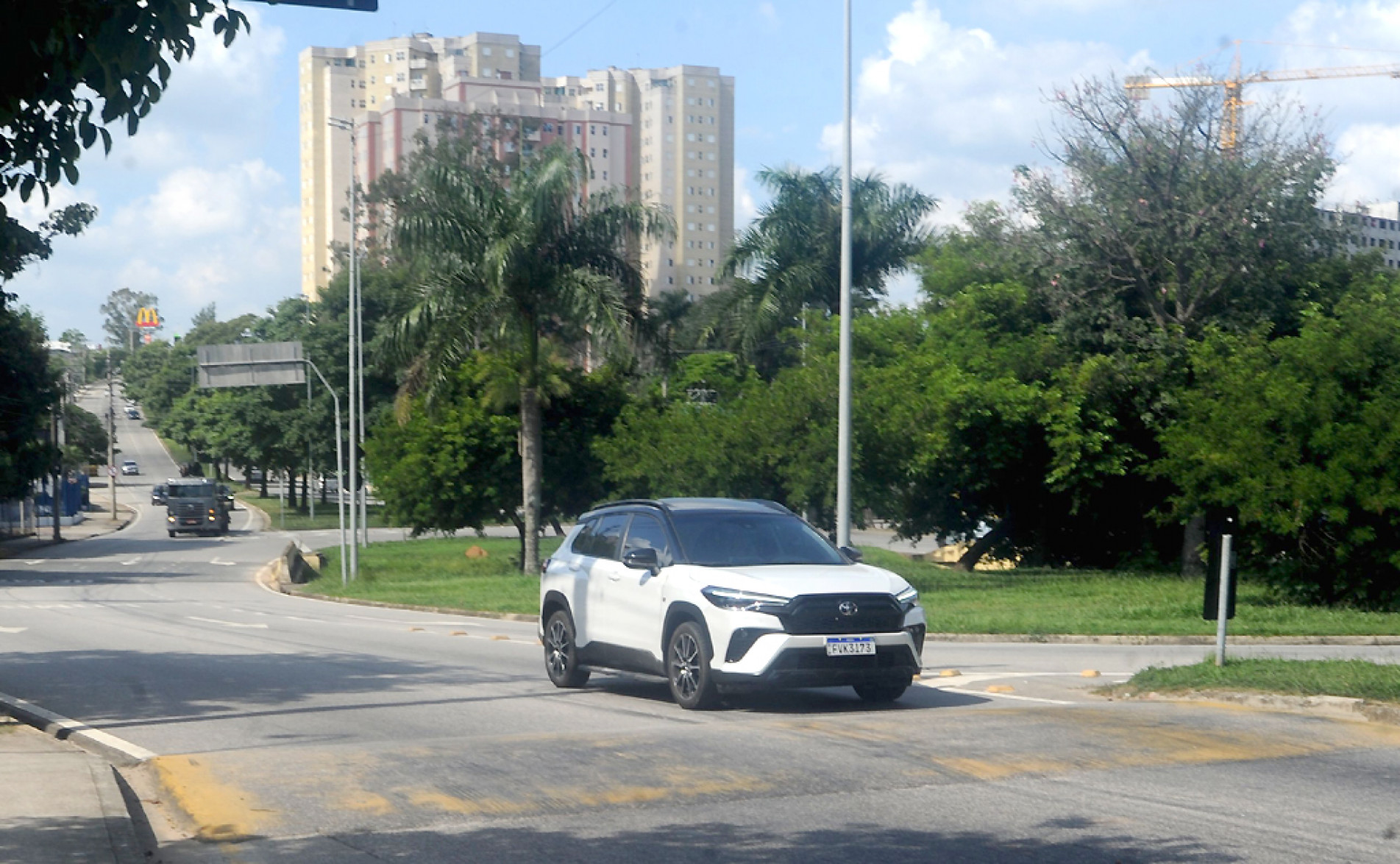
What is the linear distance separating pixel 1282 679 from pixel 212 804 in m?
8.26

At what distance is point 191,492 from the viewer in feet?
240

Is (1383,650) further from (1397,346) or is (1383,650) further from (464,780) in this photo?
(464,780)

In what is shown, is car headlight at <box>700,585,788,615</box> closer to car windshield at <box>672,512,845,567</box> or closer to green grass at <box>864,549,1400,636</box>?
car windshield at <box>672,512,845,567</box>

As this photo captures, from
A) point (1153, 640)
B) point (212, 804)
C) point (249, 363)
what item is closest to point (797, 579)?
point (212, 804)

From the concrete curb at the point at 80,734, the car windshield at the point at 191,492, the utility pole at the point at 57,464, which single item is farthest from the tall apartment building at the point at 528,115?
the concrete curb at the point at 80,734

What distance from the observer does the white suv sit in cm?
1115

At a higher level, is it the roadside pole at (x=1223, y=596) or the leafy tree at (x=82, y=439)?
the leafy tree at (x=82, y=439)

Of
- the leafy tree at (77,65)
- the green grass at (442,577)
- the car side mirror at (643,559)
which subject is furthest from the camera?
the green grass at (442,577)

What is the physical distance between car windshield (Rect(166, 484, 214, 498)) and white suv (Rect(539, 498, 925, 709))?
6330cm

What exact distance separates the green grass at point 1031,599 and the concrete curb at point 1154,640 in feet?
0.47

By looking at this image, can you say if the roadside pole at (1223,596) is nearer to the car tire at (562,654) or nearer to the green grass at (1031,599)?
the car tire at (562,654)

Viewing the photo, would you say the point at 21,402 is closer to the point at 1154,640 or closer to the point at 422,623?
the point at 422,623

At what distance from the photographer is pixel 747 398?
33.9 m

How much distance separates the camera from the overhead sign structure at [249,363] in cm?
4159
